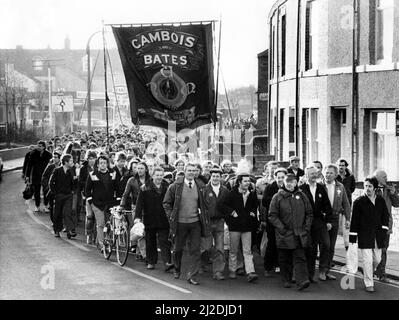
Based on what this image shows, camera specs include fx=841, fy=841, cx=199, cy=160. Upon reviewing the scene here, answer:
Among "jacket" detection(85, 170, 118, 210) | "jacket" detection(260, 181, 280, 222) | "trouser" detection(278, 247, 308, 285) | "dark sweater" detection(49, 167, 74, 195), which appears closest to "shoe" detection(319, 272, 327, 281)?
"trouser" detection(278, 247, 308, 285)

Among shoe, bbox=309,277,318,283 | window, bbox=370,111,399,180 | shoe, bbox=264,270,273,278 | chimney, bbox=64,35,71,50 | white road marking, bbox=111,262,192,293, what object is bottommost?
shoe, bbox=264,270,273,278

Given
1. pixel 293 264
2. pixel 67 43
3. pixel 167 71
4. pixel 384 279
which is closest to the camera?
pixel 293 264

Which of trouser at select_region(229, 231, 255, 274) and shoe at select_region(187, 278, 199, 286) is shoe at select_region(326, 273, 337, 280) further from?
shoe at select_region(187, 278, 199, 286)

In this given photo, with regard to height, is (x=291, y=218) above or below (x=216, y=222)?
above

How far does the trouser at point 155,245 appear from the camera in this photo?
13633 mm

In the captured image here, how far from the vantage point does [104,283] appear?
12.1m

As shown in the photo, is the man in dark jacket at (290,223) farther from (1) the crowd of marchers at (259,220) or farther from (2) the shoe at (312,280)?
(2) the shoe at (312,280)

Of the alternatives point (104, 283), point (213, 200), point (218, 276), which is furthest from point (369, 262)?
point (104, 283)

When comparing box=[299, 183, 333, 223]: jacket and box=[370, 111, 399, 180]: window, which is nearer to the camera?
box=[299, 183, 333, 223]: jacket

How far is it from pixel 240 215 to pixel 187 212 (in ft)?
2.75

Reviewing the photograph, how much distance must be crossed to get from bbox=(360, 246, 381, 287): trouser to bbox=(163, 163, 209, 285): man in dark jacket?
7.93 feet

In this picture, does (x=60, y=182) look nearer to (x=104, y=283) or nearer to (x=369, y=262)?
(x=104, y=283)

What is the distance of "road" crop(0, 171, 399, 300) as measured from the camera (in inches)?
444

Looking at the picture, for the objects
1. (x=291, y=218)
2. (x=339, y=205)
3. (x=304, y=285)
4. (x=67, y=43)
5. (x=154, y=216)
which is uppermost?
(x=67, y=43)
